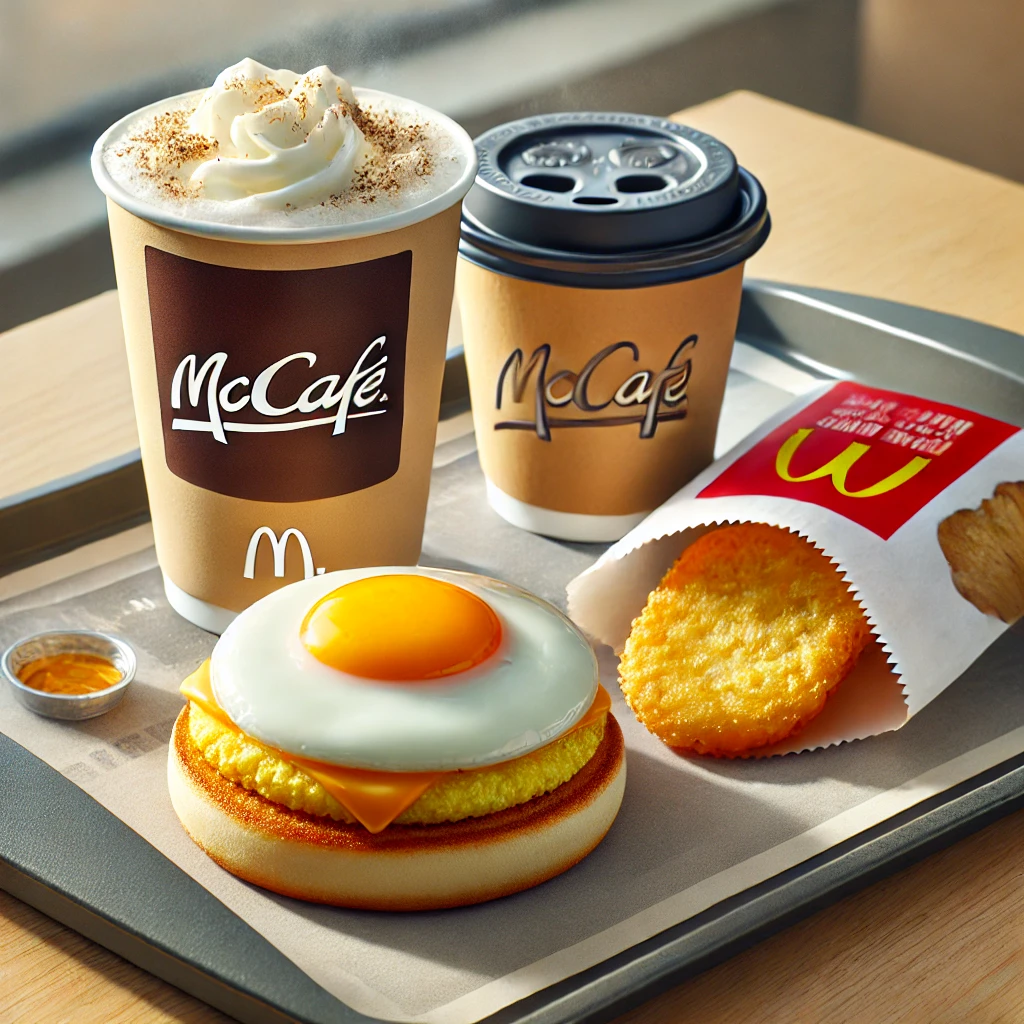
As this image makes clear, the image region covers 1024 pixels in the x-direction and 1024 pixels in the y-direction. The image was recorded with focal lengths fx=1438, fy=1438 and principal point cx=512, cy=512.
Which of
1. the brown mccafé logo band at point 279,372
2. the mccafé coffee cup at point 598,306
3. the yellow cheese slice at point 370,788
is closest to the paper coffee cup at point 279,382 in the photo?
the brown mccafé logo band at point 279,372

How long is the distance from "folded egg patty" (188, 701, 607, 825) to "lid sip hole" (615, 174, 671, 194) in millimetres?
443

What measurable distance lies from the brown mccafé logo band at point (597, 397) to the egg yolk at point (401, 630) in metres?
0.28

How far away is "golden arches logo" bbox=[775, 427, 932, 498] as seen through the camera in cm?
95

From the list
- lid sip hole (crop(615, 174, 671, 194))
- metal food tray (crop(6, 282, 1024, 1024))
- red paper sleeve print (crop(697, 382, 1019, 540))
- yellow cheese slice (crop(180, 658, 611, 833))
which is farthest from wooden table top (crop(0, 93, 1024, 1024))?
lid sip hole (crop(615, 174, 671, 194))

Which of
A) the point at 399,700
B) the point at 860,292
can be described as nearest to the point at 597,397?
the point at 399,700

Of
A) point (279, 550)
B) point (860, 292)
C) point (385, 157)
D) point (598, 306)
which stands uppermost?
point (385, 157)

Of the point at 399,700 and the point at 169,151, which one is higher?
the point at 169,151

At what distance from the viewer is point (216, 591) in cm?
97

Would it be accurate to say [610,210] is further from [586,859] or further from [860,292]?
[860,292]

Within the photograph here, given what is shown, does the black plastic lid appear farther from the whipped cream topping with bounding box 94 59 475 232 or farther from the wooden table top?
the wooden table top

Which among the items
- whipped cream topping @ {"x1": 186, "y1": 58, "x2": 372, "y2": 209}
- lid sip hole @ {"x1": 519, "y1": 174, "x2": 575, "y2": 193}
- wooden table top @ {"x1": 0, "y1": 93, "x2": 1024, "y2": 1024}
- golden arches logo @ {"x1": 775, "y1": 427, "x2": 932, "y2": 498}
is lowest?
wooden table top @ {"x1": 0, "y1": 93, "x2": 1024, "y2": 1024}

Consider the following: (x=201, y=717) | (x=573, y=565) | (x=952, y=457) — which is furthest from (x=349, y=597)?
(x=952, y=457)

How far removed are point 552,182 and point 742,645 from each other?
1.23 feet

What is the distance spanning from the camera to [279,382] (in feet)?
2.85
